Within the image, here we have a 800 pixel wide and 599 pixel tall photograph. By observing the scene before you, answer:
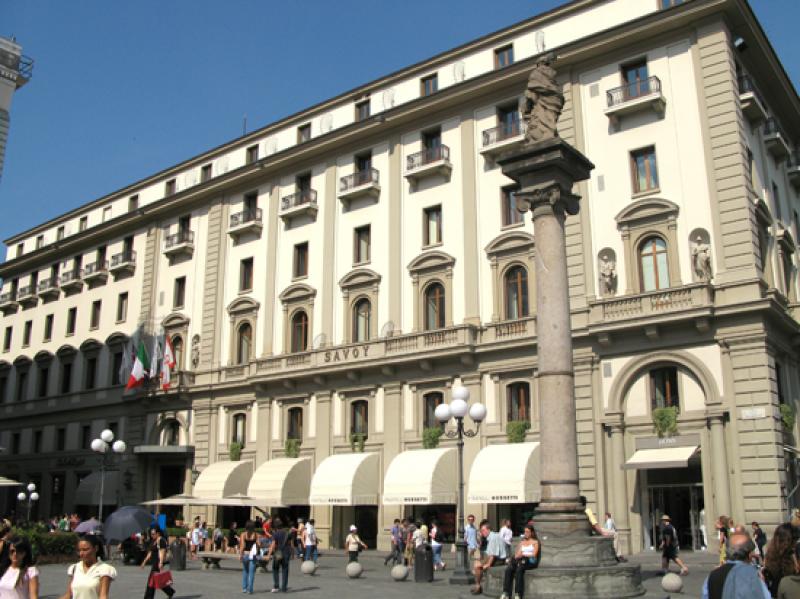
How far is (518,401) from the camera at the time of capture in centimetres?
3134

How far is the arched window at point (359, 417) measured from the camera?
35.6 metres

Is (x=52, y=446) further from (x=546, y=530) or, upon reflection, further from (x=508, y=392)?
(x=546, y=530)

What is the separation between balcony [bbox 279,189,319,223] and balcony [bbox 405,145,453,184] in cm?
579

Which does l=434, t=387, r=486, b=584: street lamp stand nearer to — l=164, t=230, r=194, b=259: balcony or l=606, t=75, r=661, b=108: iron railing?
l=606, t=75, r=661, b=108: iron railing

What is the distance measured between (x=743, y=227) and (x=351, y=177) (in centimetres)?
1785

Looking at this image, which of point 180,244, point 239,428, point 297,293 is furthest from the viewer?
point 180,244

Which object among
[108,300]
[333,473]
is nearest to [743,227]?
[333,473]

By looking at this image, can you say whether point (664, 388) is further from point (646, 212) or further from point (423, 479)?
point (423, 479)

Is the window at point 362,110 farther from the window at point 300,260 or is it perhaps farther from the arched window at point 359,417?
the arched window at point 359,417

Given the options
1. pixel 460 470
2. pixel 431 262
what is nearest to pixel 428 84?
pixel 431 262

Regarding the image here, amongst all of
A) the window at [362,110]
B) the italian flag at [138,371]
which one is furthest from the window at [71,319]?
the window at [362,110]

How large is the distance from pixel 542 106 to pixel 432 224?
56.3ft

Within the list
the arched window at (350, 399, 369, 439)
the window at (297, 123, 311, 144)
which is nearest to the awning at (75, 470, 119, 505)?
the arched window at (350, 399, 369, 439)

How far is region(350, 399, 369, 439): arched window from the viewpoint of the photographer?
3556 cm
